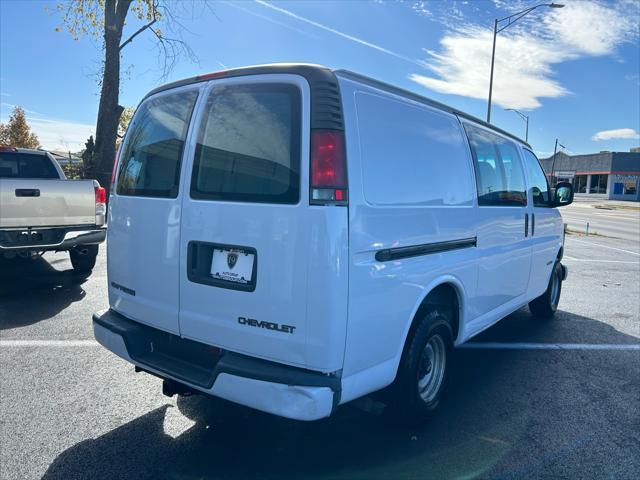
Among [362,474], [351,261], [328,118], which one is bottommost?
[362,474]

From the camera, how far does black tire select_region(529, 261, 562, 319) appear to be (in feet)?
20.8

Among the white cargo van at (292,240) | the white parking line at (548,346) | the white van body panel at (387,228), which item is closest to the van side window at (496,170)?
the white cargo van at (292,240)

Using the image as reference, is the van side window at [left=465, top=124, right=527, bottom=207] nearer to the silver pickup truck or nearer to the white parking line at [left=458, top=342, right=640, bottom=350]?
the white parking line at [left=458, top=342, right=640, bottom=350]

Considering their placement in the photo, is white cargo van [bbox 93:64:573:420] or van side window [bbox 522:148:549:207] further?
van side window [bbox 522:148:549:207]

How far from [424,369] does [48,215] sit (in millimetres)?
5632

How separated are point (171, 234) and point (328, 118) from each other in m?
1.23

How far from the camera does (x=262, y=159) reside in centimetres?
274

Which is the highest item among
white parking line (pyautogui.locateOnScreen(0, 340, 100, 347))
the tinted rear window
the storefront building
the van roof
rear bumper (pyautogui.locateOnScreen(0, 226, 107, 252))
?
the storefront building

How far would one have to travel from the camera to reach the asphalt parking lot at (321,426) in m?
2.96

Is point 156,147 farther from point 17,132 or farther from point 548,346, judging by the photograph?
point 17,132

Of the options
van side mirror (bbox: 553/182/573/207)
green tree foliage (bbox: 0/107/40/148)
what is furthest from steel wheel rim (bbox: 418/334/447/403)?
green tree foliage (bbox: 0/107/40/148)

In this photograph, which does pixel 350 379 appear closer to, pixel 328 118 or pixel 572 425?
pixel 328 118

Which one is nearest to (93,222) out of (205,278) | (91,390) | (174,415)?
(91,390)

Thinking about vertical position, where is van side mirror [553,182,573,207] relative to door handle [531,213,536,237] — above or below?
above
